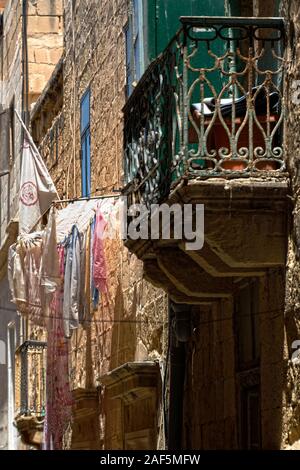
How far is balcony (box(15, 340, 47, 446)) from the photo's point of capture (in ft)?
68.1

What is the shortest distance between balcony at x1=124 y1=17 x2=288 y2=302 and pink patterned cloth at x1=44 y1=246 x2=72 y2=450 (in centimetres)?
632

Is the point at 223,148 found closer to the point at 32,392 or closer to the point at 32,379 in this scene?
the point at 32,392

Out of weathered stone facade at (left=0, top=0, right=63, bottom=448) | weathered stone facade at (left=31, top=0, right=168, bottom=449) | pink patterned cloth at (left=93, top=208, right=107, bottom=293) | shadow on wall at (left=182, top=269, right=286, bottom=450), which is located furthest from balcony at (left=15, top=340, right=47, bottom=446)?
shadow on wall at (left=182, top=269, right=286, bottom=450)

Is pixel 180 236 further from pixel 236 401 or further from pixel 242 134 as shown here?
pixel 236 401

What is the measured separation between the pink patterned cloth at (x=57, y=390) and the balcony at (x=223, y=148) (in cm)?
632

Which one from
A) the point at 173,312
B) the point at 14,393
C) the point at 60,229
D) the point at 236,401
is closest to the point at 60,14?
the point at 14,393

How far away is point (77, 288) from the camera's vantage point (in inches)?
604

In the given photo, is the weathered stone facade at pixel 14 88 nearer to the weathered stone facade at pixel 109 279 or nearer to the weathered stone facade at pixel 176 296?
the weathered stone facade at pixel 176 296

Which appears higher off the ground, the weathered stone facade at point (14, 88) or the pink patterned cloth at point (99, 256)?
the weathered stone facade at point (14, 88)

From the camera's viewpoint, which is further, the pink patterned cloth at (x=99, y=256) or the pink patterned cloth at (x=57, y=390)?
the pink patterned cloth at (x=57, y=390)

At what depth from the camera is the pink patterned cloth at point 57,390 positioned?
17.2m

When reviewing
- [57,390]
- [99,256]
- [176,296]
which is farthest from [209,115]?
[57,390]

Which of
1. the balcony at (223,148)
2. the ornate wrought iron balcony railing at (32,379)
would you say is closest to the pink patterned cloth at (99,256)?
the balcony at (223,148)

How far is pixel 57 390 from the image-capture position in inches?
690
